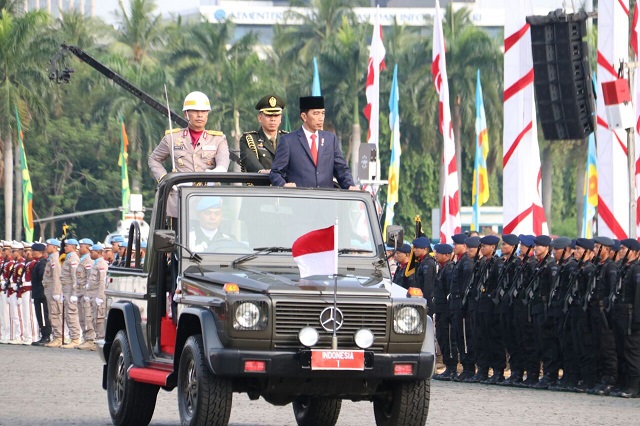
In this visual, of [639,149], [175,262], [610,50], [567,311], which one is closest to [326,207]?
[175,262]

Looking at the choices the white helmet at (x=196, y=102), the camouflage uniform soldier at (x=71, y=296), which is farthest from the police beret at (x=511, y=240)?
the camouflage uniform soldier at (x=71, y=296)

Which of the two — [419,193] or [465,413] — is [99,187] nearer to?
[419,193]

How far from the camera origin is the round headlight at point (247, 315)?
11117mm

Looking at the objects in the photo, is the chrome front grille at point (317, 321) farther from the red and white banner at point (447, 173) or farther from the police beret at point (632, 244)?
the red and white banner at point (447, 173)

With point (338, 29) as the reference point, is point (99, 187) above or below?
below

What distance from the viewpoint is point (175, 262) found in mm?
12500

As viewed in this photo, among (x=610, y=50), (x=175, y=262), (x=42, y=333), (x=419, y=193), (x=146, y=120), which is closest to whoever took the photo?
(x=175, y=262)

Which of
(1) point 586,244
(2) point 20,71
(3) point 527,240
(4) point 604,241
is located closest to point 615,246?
(4) point 604,241

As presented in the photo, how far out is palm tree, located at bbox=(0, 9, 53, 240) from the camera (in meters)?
62.8

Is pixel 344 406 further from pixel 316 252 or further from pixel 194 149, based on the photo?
pixel 316 252

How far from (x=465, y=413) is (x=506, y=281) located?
18.1 ft

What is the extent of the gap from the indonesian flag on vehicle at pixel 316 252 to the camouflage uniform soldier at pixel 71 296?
63.8 ft

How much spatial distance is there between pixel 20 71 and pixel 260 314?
181 ft

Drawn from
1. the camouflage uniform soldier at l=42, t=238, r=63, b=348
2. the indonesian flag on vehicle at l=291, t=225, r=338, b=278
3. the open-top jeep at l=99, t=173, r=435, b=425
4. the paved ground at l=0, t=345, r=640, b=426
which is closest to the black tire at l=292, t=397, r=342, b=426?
the paved ground at l=0, t=345, r=640, b=426
